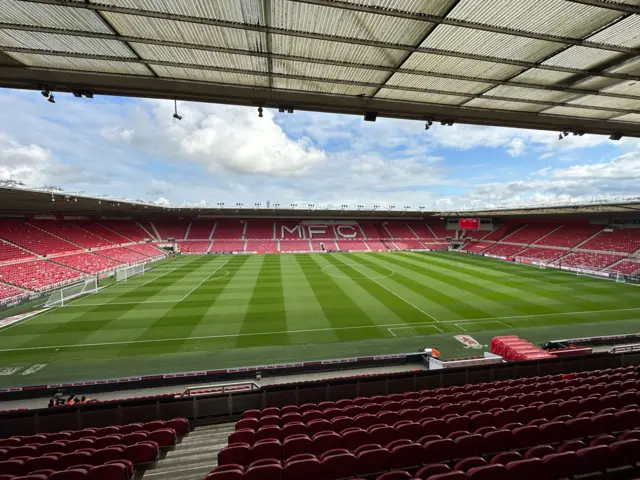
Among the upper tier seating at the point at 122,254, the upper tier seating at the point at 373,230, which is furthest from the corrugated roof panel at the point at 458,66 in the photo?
the upper tier seating at the point at 373,230

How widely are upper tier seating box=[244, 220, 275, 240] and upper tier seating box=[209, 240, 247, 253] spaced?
2517 millimetres

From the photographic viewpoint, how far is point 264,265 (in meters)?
39.1

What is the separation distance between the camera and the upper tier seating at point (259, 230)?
57.7 metres

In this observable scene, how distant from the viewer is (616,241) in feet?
120

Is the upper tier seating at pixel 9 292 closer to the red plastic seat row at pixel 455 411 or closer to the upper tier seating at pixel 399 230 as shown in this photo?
the red plastic seat row at pixel 455 411

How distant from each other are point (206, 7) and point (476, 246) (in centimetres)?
6060

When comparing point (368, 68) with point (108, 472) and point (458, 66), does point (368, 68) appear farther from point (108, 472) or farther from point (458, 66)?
point (108, 472)

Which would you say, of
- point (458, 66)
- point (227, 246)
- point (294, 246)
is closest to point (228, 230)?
point (227, 246)

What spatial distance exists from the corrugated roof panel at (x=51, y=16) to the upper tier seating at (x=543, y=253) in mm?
50291

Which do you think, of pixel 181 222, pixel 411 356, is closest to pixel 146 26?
pixel 411 356

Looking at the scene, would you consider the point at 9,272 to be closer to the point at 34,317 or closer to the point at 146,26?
the point at 34,317

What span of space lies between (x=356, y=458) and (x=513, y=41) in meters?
7.03

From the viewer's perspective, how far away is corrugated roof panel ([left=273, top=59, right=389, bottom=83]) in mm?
5742

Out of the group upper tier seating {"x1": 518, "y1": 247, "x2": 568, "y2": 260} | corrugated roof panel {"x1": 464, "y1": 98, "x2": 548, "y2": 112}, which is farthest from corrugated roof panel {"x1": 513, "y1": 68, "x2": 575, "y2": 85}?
upper tier seating {"x1": 518, "y1": 247, "x2": 568, "y2": 260}
